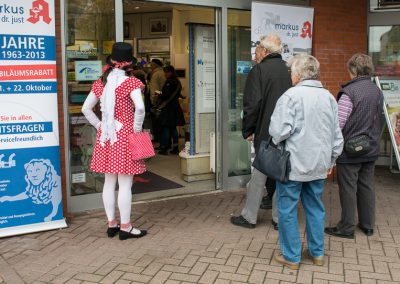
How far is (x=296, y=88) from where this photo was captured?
13.4 ft

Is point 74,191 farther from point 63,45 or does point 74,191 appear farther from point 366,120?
point 366,120

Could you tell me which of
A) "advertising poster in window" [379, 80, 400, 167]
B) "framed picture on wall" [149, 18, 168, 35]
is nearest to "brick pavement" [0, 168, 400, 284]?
"advertising poster in window" [379, 80, 400, 167]

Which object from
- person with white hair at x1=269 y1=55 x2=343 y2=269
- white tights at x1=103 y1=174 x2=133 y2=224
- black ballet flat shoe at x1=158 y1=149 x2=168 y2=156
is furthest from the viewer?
black ballet flat shoe at x1=158 y1=149 x2=168 y2=156

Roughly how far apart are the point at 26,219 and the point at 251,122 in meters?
2.40

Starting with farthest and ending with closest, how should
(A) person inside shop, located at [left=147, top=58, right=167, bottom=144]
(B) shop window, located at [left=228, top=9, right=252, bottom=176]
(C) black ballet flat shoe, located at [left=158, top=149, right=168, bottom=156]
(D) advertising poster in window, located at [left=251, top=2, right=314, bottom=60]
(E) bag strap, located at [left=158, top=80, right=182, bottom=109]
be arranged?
(A) person inside shop, located at [left=147, top=58, right=167, bottom=144] → (C) black ballet flat shoe, located at [left=158, top=149, right=168, bottom=156] → (E) bag strap, located at [left=158, top=80, right=182, bottom=109] → (B) shop window, located at [left=228, top=9, right=252, bottom=176] → (D) advertising poster in window, located at [left=251, top=2, right=314, bottom=60]

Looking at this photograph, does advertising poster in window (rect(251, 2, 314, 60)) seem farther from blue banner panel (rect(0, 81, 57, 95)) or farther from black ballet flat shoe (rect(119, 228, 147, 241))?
black ballet flat shoe (rect(119, 228, 147, 241))

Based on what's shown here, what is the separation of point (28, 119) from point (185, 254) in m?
1.97

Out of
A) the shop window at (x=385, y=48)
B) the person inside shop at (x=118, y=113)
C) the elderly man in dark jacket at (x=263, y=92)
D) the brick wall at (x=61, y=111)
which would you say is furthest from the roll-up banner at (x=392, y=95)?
the brick wall at (x=61, y=111)

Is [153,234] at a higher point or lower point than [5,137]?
lower

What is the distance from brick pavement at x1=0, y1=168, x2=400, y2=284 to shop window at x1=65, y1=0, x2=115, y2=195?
55cm

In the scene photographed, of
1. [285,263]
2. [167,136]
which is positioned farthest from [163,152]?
[285,263]

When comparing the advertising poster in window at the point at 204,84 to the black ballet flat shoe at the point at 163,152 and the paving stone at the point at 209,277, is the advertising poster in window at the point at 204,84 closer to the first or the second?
the black ballet flat shoe at the point at 163,152

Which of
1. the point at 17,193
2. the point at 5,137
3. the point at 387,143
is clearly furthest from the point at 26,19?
the point at 387,143

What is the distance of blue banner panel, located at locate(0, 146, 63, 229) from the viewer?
16.1 ft
